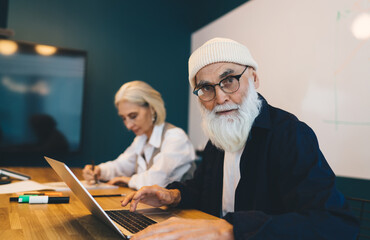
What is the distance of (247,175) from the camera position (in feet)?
3.86

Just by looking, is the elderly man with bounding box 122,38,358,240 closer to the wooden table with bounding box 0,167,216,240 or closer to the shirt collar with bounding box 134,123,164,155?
the wooden table with bounding box 0,167,216,240

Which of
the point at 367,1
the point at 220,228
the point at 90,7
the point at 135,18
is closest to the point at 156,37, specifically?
the point at 135,18

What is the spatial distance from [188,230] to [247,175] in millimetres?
439

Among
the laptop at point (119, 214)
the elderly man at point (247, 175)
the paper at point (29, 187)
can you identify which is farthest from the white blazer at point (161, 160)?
the laptop at point (119, 214)

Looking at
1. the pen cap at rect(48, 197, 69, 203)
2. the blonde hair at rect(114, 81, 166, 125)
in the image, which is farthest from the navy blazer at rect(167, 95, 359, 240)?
the blonde hair at rect(114, 81, 166, 125)

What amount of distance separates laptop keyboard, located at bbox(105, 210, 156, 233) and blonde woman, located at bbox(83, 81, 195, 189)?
75 cm

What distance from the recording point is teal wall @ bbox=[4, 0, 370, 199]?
3.38 m

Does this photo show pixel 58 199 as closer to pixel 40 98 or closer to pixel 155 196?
pixel 155 196

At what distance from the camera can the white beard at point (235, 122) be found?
1223 mm

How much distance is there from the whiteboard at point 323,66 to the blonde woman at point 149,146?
89 cm

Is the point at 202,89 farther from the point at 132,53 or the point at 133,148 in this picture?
the point at 132,53

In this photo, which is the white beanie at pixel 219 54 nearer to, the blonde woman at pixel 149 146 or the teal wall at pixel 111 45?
the blonde woman at pixel 149 146

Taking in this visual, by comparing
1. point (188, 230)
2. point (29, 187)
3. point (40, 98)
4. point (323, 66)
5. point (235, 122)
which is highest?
point (323, 66)

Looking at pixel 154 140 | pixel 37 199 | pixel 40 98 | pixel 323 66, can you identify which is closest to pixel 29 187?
pixel 37 199
